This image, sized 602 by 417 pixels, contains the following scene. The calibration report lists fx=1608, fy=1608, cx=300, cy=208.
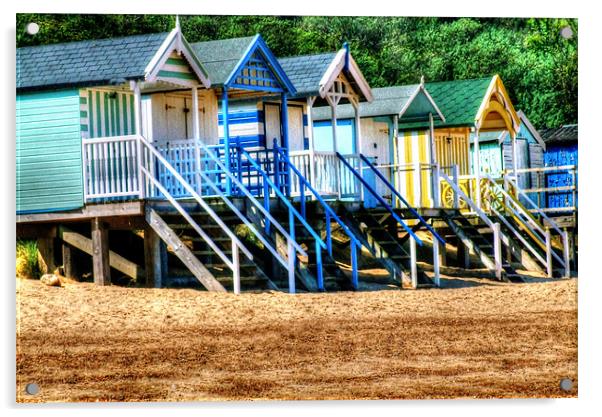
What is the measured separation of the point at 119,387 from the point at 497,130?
36.5 ft

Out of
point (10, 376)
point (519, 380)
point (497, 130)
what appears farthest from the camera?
point (497, 130)

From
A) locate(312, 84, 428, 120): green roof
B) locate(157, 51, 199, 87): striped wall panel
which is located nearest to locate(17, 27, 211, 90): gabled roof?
locate(157, 51, 199, 87): striped wall panel

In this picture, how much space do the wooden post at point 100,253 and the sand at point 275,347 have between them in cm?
53

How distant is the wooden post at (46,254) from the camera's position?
57.9 ft

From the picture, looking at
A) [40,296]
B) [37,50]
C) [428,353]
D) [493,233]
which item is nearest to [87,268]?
[40,296]

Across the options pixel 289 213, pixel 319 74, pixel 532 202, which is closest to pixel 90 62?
pixel 289 213

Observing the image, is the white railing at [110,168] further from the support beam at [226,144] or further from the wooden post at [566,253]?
the wooden post at [566,253]

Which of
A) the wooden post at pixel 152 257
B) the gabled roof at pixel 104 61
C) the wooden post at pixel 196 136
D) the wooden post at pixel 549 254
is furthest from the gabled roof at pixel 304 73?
the wooden post at pixel 549 254

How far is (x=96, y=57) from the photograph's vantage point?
1833 centimetres

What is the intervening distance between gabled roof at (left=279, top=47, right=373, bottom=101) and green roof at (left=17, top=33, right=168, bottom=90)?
3.04m

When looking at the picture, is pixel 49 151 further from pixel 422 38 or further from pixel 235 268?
pixel 422 38

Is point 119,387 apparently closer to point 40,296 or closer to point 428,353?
point 40,296

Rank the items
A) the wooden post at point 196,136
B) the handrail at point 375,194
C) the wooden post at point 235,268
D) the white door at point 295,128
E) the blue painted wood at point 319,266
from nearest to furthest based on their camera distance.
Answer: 1. the wooden post at point 235,268
2. the blue painted wood at point 319,266
3. the wooden post at point 196,136
4. the handrail at point 375,194
5. the white door at point 295,128

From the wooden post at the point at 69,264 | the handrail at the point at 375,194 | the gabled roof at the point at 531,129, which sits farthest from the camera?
the handrail at the point at 375,194
